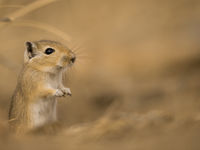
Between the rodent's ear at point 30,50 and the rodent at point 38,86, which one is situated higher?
the rodent's ear at point 30,50

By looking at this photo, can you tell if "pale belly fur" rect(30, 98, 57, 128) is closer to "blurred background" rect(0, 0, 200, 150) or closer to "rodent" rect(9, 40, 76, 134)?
"rodent" rect(9, 40, 76, 134)

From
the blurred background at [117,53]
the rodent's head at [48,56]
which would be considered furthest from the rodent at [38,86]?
the blurred background at [117,53]

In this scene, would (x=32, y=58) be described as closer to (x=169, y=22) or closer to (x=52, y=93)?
(x=52, y=93)

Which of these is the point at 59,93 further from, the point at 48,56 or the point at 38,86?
the point at 48,56

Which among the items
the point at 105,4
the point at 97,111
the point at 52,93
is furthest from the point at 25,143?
the point at 105,4

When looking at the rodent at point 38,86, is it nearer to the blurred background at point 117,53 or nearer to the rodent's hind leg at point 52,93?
the rodent's hind leg at point 52,93

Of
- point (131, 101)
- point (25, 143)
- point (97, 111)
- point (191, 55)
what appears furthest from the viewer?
point (191, 55)
